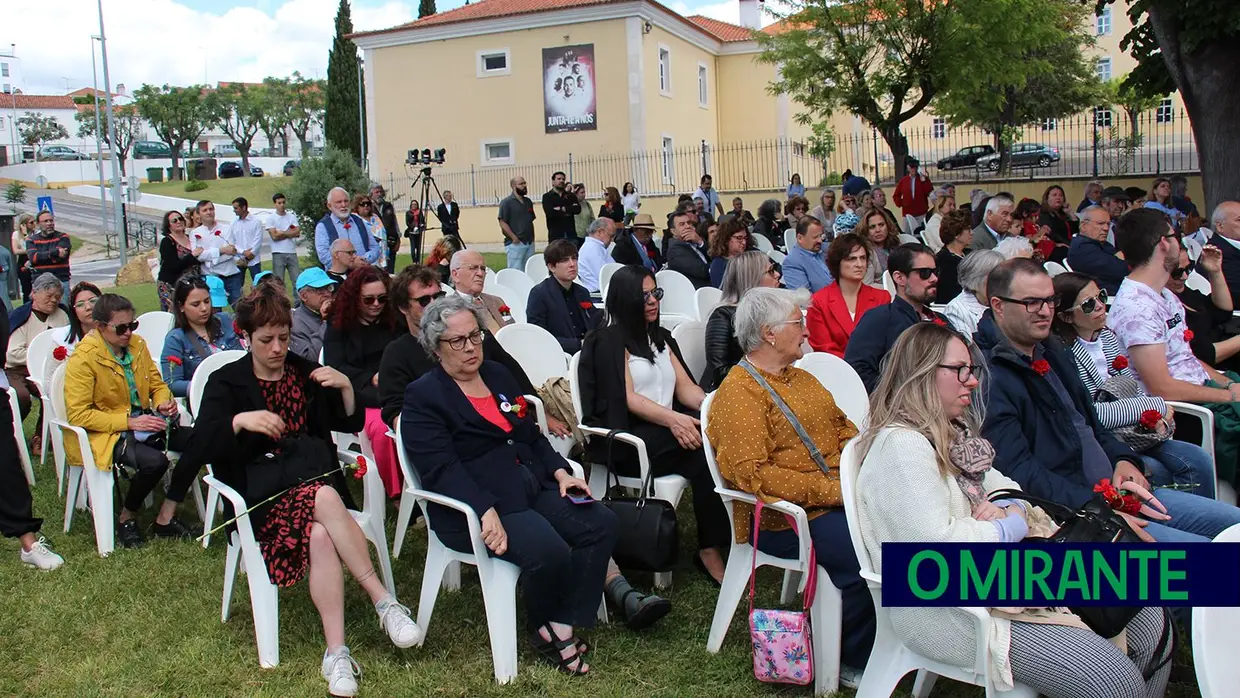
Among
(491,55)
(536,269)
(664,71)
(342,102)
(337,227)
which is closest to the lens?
(536,269)

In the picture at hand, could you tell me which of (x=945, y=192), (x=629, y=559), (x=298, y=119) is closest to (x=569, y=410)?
(x=629, y=559)

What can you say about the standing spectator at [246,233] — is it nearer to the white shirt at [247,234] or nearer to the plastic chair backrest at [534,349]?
the white shirt at [247,234]

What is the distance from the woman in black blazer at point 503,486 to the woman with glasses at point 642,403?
60 cm

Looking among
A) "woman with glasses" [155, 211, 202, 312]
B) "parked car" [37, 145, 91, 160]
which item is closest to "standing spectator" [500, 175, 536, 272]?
"woman with glasses" [155, 211, 202, 312]

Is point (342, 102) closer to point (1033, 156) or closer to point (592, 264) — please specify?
point (1033, 156)

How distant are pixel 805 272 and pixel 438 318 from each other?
3.96 metres

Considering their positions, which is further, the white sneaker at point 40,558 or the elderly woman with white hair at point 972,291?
the elderly woman with white hair at point 972,291

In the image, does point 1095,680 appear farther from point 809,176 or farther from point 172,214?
point 809,176

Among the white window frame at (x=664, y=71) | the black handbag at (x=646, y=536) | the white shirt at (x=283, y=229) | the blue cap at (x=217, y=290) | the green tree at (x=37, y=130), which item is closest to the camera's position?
the black handbag at (x=646, y=536)

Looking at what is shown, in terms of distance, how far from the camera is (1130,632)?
9.68ft

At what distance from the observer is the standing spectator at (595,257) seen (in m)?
9.04

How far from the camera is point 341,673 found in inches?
139

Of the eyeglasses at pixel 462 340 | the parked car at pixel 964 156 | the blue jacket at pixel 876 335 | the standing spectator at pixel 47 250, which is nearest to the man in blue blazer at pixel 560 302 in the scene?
the blue jacket at pixel 876 335

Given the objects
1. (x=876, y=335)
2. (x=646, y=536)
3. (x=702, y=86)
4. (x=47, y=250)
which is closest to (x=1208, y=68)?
(x=876, y=335)
